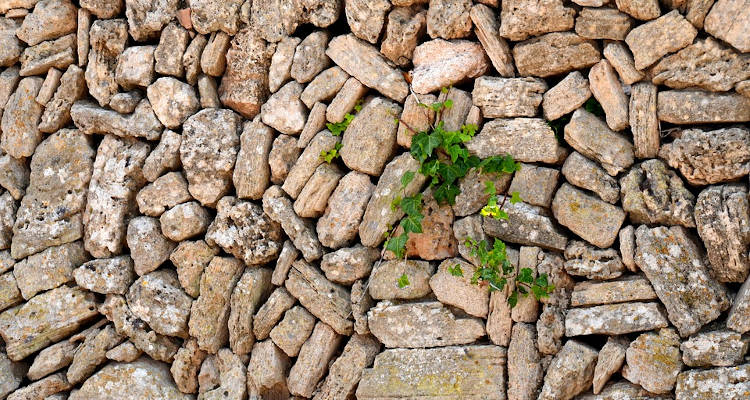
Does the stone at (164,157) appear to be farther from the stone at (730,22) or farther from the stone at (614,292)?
the stone at (730,22)

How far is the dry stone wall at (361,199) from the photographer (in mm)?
3682

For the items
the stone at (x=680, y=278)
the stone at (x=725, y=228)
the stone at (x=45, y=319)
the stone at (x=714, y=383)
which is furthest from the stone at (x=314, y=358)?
the stone at (x=725, y=228)

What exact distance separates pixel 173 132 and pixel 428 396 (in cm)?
220

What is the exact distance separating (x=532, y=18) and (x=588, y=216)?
102 cm

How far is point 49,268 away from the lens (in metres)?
5.06

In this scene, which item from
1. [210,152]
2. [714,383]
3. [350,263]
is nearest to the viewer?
[714,383]

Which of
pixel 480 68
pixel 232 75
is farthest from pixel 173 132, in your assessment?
pixel 480 68

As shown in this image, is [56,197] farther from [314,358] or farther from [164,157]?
[314,358]

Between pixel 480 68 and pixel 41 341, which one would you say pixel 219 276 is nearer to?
pixel 41 341

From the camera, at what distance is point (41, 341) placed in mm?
5062

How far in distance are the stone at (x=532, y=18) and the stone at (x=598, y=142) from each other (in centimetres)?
44

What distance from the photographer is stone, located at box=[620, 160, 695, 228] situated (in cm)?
369

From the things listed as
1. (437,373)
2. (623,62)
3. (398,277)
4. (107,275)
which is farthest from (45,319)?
(623,62)

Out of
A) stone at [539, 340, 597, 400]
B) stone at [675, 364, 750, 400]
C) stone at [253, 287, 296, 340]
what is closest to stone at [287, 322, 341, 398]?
stone at [253, 287, 296, 340]
